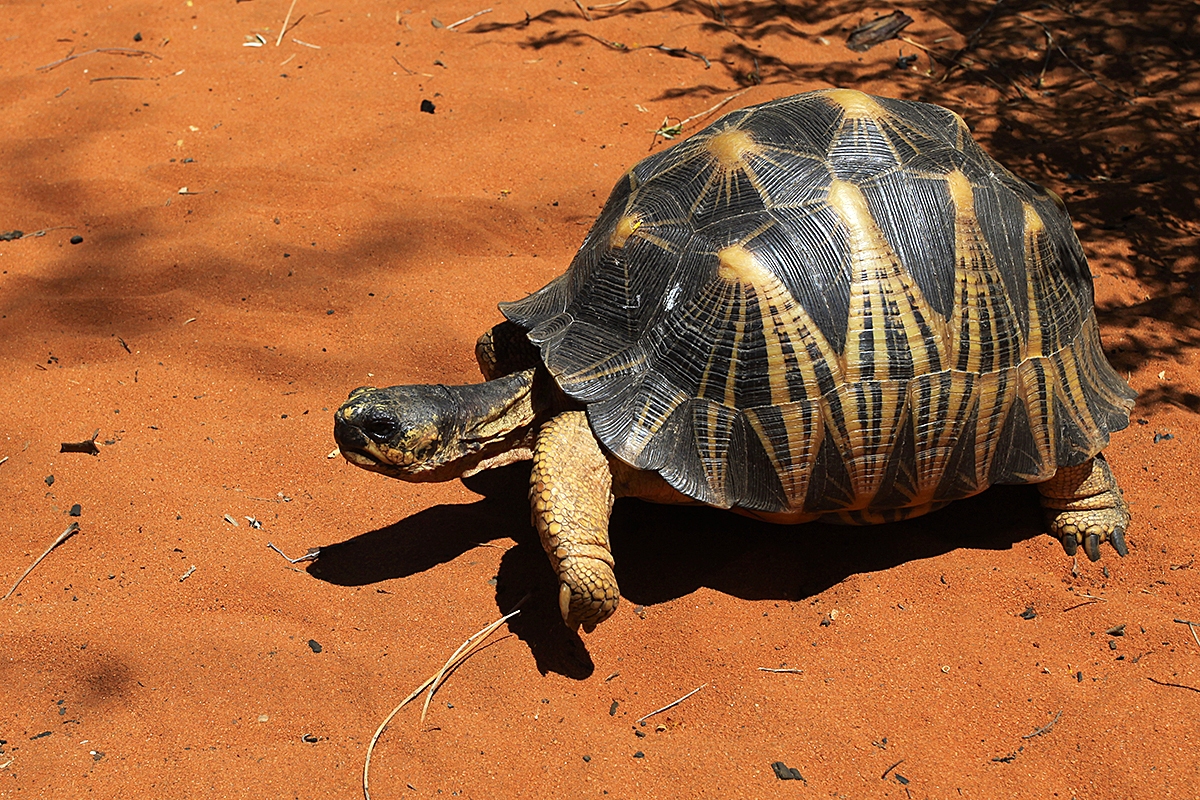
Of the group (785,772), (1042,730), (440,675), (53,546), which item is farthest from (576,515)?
(53,546)

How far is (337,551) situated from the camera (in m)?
3.71

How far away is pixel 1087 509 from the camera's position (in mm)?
3797

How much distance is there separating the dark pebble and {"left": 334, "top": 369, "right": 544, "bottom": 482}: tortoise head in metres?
1.49

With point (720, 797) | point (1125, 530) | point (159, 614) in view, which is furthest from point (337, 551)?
point (1125, 530)

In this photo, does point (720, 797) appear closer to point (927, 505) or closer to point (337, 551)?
point (927, 505)

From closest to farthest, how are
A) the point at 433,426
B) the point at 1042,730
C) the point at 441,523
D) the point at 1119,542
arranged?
the point at 1042,730
the point at 433,426
the point at 1119,542
the point at 441,523

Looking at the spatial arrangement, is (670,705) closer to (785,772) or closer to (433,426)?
(785,772)

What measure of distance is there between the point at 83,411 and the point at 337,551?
1.41 m

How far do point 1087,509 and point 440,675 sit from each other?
2.56m

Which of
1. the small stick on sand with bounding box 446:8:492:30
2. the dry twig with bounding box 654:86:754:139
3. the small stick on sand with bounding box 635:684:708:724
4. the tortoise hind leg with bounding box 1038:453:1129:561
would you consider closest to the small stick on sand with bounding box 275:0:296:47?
the small stick on sand with bounding box 446:8:492:30

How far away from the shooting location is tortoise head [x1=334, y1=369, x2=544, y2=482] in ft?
10.8

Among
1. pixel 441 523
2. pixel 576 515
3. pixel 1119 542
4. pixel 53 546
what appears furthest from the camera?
pixel 441 523

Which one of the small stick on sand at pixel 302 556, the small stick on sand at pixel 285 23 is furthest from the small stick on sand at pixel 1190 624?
the small stick on sand at pixel 285 23

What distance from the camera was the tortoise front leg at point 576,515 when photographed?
3.11 m
